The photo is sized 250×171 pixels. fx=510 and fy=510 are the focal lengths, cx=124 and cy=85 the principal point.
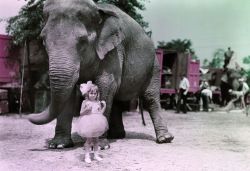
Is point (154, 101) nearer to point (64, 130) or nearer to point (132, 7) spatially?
point (64, 130)

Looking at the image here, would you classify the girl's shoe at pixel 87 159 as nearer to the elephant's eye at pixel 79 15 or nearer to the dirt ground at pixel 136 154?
the dirt ground at pixel 136 154

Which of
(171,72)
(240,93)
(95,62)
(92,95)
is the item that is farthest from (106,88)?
(240,93)

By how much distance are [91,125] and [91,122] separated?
4 centimetres

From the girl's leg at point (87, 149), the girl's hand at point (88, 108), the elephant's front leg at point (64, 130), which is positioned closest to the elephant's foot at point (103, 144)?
the elephant's front leg at point (64, 130)

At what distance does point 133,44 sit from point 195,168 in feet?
9.15

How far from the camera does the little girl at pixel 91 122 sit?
5.68 meters

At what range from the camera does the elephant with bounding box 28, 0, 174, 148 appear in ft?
19.7

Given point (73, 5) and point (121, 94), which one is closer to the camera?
point (73, 5)

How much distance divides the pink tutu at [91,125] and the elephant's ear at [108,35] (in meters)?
1.14

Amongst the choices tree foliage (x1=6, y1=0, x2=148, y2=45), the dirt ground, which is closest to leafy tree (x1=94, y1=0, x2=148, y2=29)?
tree foliage (x1=6, y1=0, x2=148, y2=45)

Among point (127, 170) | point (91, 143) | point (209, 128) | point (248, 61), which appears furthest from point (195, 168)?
point (209, 128)

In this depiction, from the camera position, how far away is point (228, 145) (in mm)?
7781

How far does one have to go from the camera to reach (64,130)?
687 cm

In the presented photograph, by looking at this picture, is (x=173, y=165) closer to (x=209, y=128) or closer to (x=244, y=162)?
(x=244, y=162)
